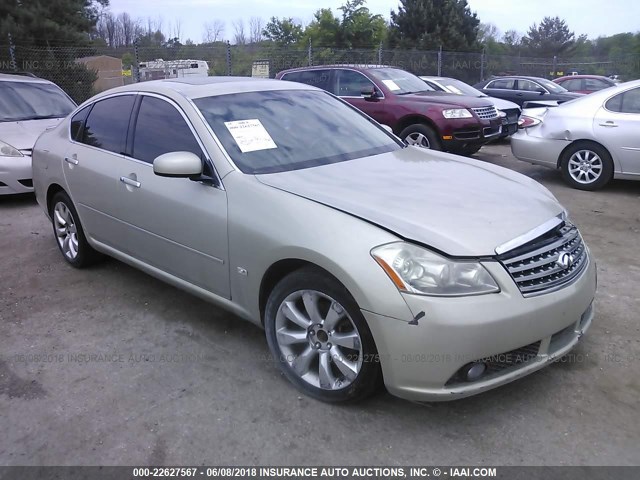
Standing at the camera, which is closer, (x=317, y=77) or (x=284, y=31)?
(x=317, y=77)

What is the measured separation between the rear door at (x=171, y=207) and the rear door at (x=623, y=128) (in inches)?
225

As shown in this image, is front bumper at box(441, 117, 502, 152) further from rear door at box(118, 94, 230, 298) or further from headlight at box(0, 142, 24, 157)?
headlight at box(0, 142, 24, 157)

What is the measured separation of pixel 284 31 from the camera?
40156 millimetres

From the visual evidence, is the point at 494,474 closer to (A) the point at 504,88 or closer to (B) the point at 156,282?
(B) the point at 156,282

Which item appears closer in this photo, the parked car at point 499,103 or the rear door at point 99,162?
the rear door at point 99,162

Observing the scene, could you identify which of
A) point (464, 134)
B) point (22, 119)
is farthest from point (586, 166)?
point (22, 119)

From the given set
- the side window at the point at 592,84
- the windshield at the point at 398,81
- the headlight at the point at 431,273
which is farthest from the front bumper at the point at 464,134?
the side window at the point at 592,84

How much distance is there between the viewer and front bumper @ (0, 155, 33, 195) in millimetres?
6918

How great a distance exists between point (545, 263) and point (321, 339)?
3.82 feet

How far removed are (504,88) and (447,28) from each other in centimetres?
2275

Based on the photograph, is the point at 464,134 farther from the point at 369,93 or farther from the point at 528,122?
the point at 369,93

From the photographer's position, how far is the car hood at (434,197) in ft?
8.71

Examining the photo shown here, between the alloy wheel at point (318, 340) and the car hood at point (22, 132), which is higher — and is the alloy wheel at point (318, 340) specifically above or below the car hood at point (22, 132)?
below

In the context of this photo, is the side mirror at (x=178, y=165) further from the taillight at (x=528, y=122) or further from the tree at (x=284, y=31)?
the tree at (x=284, y=31)
